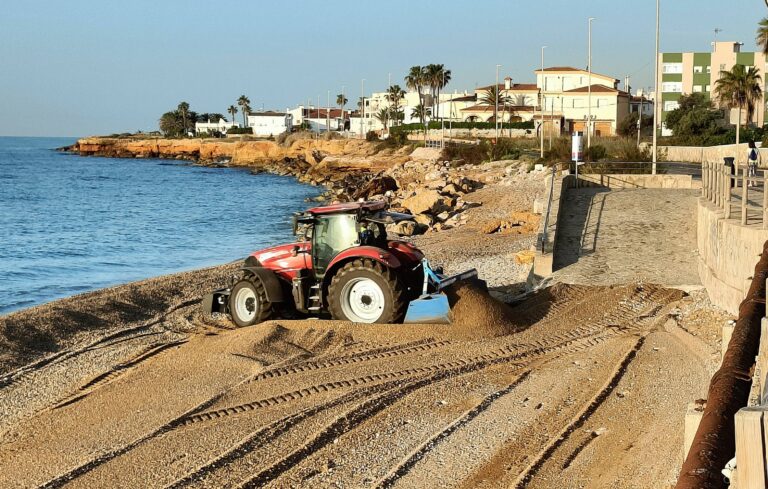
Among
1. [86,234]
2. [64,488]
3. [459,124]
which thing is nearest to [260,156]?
[459,124]

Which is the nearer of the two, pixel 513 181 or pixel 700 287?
pixel 700 287

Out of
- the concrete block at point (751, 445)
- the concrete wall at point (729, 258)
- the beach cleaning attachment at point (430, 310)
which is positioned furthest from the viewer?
the beach cleaning attachment at point (430, 310)

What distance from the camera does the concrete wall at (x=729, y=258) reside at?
12.2m

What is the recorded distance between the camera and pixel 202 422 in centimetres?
934

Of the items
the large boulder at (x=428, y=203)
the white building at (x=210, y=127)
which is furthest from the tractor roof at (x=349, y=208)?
the white building at (x=210, y=127)

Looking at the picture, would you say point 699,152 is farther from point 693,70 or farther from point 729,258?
point 693,70

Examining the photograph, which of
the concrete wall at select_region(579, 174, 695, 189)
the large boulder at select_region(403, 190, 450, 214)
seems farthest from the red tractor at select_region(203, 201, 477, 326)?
the large boulder at select_region(403, 190, 450, 214)

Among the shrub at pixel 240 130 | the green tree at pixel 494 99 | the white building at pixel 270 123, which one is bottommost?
the shrub at pixel 240 130

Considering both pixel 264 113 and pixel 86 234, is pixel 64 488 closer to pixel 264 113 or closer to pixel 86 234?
pixel 86 234

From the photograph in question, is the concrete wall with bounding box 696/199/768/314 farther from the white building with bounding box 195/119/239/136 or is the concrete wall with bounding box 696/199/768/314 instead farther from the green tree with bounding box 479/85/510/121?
the white building with bounding box 195/119/239/136

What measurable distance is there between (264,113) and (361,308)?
516 feet

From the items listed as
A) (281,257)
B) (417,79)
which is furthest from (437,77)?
(281,257)

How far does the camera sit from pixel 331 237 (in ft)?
44.0

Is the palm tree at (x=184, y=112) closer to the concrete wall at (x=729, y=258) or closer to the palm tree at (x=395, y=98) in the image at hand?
the palm tree at (x=395, y=98)
